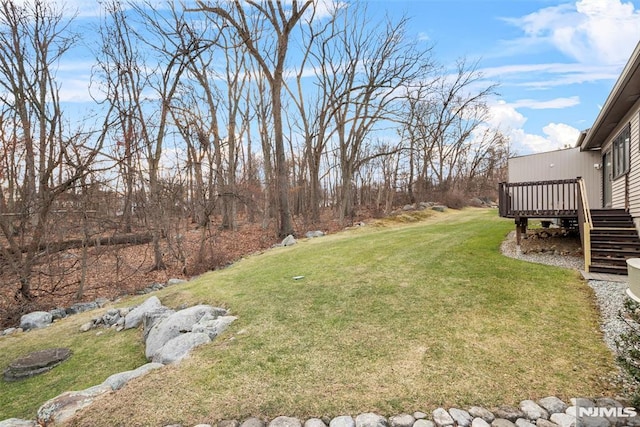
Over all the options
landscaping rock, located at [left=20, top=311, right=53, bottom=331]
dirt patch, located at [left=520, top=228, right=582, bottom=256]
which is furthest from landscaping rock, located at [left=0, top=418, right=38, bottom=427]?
dirt patch, located at [left=520, top=228, right=582, bottom=256]

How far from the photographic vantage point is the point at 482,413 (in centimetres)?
295

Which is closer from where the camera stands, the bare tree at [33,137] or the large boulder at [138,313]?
the large boulder at [138,313]

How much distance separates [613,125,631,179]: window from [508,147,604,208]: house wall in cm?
200

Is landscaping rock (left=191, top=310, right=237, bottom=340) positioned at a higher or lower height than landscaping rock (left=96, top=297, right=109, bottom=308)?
higher

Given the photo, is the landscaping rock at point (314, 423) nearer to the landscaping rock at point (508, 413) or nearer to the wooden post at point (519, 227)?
the landscaping rock at point (508, 413)

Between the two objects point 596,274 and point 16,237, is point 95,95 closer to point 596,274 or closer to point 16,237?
point 16,237

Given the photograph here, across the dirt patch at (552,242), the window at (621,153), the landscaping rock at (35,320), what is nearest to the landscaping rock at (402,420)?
the dirt patch at (552,242)

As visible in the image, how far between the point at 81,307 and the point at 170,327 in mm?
4523

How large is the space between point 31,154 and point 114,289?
3.96 m

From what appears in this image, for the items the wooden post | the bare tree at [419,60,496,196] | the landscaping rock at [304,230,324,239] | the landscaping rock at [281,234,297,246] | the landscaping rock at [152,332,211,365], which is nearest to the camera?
the landscaping rock at [152,332,211,365]

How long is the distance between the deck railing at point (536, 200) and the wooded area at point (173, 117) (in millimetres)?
6597

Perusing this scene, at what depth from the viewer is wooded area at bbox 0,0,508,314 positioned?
853cm

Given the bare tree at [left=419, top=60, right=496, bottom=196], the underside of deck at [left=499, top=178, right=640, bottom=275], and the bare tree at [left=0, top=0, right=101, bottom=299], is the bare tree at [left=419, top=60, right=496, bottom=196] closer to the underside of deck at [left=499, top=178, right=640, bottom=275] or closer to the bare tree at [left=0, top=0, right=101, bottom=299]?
the underside of deck at [left=499, top=178, right=640, bottom=275]

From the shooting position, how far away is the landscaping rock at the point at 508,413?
2912 millimetres
